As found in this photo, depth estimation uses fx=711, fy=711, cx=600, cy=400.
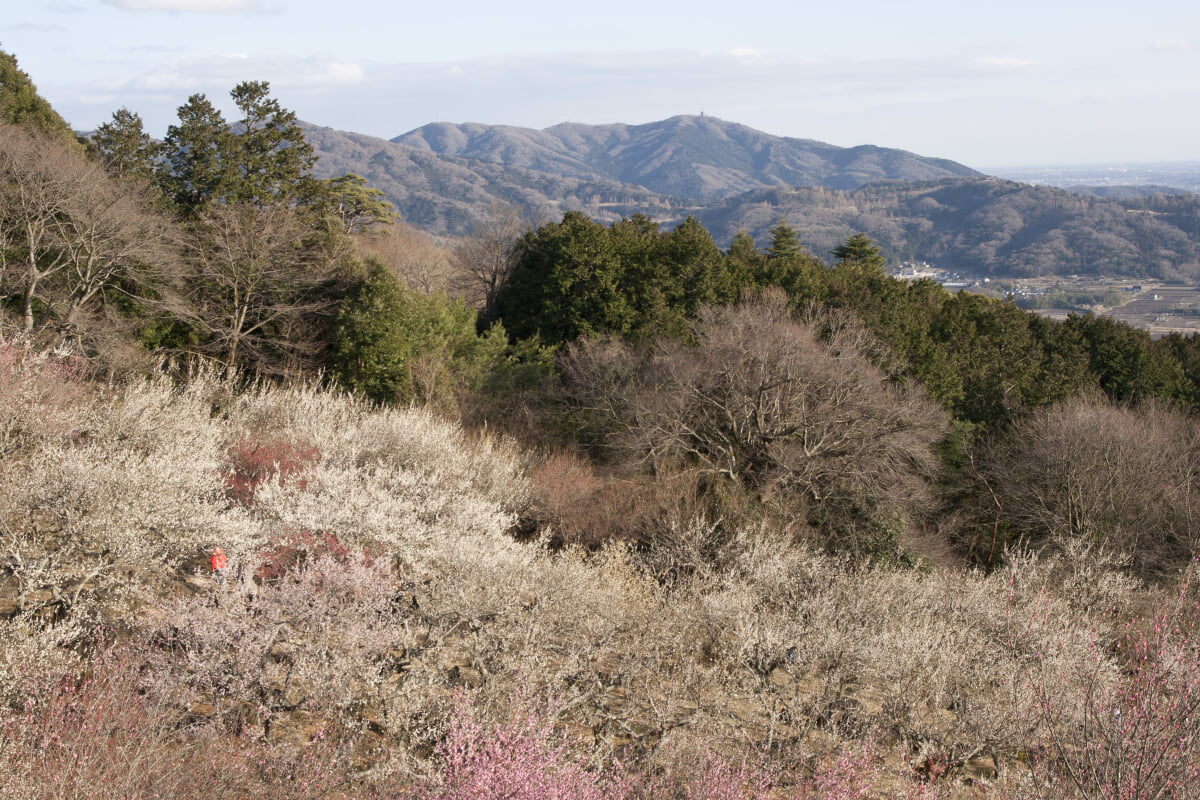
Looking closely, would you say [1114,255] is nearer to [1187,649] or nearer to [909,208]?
[909,208]

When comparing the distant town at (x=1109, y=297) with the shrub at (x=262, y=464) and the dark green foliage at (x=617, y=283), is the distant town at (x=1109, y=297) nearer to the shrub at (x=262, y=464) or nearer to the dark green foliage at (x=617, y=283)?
the dark green foliage at (x=617, y=283)

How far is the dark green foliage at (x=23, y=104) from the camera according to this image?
80.9 ft

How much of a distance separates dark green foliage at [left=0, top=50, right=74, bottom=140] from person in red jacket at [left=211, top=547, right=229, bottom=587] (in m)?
24.0

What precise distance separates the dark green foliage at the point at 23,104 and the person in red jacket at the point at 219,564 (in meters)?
24.0

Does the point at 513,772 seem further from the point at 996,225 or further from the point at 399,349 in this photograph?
the point at 996,225

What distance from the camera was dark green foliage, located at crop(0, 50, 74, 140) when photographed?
24.7 meters

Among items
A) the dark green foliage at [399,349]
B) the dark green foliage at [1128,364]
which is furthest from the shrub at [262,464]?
the dark green foliage at [1128,364]

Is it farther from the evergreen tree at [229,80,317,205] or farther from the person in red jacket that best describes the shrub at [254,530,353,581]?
the evergreen tree at [229,80,317,205]

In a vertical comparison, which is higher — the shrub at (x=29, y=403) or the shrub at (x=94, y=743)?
the shrub at (x=29, y=403)

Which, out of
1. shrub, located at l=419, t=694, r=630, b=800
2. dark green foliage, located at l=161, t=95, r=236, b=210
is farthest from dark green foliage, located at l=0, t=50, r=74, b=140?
shrub, located at l=419, t=694, r=630, b=800

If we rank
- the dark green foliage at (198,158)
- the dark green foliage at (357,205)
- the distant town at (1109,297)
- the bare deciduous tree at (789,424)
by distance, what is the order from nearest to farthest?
the bare deciduous tree at (789,424), the dark green foliage at (198,158), the dark green foliage at (357,205), the distant town at (1109,297)

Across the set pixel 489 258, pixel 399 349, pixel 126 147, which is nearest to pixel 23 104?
pixel 126 147

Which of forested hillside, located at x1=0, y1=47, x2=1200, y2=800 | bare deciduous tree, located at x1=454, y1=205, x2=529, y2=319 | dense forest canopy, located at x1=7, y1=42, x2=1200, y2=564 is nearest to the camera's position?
forested hillside, located at x1=0, y1=47, x2=1200, y2=800

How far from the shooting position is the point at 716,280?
25703 millimetres
